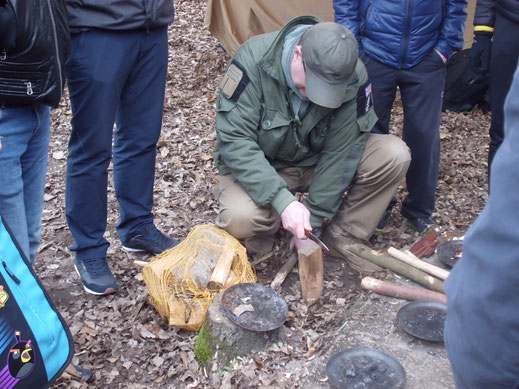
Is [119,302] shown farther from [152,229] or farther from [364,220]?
[364,220]

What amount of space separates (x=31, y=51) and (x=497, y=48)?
2.87 m

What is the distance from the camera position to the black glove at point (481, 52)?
4.01m

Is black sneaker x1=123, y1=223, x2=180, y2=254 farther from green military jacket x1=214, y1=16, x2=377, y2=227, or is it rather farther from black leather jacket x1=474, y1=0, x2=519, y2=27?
black leather jacket x1=474, y1=0, x2=519, y2=27

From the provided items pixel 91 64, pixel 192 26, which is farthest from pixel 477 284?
pixel 192 26

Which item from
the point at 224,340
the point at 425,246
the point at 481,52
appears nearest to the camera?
the point at 224,340

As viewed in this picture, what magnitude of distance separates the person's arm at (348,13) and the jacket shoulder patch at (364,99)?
1.51 ft

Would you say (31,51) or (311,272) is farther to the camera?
(311,272)

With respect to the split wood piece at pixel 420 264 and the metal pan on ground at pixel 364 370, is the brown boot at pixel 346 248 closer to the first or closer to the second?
the split wood piece at pixel 420 264

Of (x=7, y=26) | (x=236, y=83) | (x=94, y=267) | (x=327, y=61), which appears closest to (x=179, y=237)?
(x=94, y=267)

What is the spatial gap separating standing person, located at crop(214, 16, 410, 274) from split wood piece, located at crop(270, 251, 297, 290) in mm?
119

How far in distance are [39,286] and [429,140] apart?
8.94 feet

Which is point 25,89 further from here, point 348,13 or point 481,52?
point 481,52

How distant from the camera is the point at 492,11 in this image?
3.88 meters

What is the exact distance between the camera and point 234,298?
3184 millimetres
